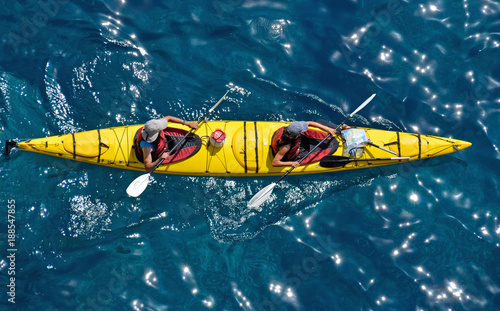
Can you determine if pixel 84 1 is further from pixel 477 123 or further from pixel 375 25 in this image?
pixel 477 123

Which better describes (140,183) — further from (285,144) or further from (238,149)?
(285,144)

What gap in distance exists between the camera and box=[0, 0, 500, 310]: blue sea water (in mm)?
8188

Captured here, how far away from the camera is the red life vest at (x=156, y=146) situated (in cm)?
780

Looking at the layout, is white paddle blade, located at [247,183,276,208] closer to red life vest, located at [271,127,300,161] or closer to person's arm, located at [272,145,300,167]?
person's arm, located at [272,145,300,167]

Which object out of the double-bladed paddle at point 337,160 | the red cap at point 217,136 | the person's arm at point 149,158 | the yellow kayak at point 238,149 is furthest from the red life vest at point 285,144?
the person's arm at point 149,158

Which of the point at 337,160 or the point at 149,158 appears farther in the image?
the point at 337,160

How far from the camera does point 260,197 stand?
8156 millimetres

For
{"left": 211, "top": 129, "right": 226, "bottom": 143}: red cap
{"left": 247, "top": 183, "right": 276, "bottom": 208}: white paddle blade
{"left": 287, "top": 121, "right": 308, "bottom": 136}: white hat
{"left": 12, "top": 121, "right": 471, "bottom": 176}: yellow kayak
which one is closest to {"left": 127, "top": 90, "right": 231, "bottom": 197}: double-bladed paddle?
A: {"left": 12, "top": 121, "right": 471, "bottom": 176}: yellow kayak

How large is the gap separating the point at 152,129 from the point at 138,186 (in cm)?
143

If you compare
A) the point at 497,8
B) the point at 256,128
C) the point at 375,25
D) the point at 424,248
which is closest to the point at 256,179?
the point at 256,128

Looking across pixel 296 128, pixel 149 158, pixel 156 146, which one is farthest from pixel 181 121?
pixel 296 128

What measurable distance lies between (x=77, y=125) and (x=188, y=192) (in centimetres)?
280

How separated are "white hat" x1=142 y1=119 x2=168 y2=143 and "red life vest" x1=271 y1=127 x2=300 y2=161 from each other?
7.18 feet

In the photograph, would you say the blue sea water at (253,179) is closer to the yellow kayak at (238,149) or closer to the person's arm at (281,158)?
the yellow kayak at (238,149)
